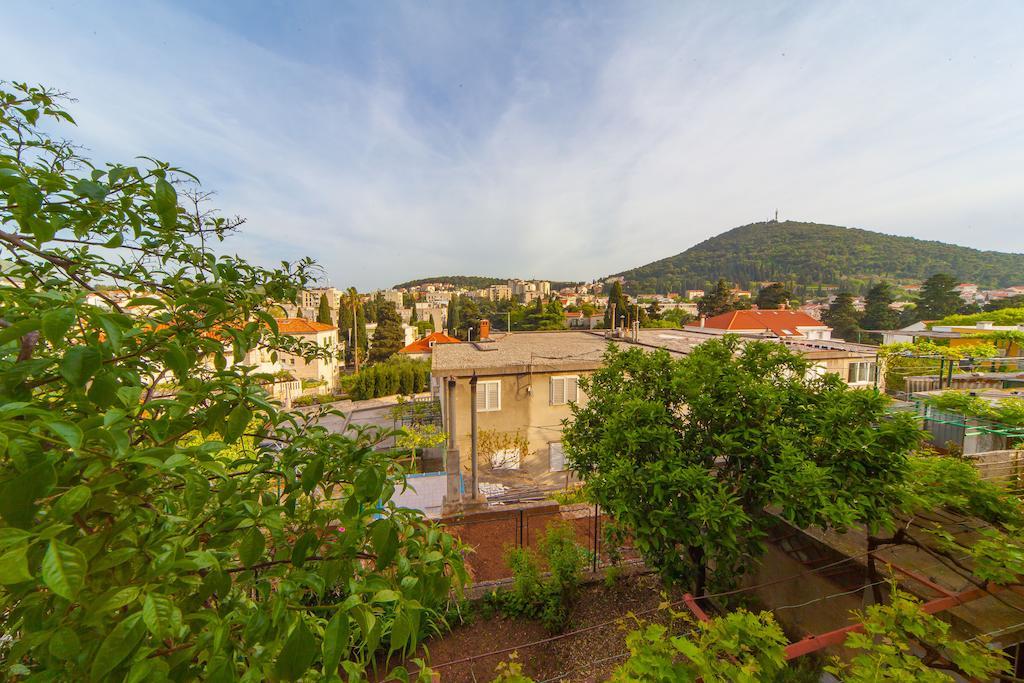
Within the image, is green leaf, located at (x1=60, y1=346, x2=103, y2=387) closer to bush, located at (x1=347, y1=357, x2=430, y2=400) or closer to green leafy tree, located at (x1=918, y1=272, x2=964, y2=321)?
bush, located at (x1=347, y1=357, x2=430, y2=400)

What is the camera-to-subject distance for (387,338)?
128 feet

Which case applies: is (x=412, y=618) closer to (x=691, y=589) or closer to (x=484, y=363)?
(x=691, y=589)

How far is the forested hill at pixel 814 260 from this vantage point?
253 ft

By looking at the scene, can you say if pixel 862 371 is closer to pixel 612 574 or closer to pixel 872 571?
pixel 872 571

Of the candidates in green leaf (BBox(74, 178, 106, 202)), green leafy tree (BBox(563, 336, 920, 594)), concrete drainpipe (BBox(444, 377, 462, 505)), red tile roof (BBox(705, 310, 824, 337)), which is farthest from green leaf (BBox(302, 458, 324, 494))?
red tile roof (BBox(705, 310, 824, 337))

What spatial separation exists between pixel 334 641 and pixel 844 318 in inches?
2604

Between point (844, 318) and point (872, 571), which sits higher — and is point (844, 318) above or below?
above

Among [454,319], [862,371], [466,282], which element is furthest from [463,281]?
[862,371]

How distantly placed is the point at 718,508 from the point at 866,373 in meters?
13.5

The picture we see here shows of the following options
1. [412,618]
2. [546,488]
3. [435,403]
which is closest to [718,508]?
[412,618]

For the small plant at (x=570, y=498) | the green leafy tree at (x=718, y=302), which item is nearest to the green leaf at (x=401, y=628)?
the small plant at (x=570, y=498)

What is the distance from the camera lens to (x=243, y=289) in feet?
4.91

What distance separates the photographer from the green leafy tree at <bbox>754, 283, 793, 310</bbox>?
52375mm

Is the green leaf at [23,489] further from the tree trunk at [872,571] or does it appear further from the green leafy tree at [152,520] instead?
the tree trunk at [872,571]
